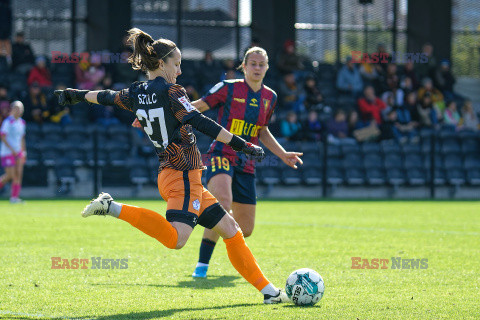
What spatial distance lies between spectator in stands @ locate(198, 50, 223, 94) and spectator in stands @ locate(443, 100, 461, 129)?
21.6ft

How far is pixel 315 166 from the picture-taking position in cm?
2011

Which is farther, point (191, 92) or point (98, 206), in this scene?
point (191, 92)

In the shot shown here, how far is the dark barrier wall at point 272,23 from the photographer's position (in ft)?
81.2

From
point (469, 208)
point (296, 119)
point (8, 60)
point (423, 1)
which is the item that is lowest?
point (469, 208)

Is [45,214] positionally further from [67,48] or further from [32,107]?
[67,48]

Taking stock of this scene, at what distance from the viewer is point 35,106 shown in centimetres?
1936

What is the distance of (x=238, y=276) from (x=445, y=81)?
59.0 ft

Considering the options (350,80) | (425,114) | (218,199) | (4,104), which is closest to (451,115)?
(425,114)

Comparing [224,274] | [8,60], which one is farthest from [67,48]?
[224,274]

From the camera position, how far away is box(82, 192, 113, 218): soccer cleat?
17.0ft

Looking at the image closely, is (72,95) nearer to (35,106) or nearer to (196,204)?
(196,204)

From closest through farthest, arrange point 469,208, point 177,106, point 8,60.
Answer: point 177,106 < point 469,208 < point 8,60

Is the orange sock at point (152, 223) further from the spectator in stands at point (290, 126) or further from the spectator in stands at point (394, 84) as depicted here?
the spectator in stands at point (394, 84)

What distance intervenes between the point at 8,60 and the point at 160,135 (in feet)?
54.9
